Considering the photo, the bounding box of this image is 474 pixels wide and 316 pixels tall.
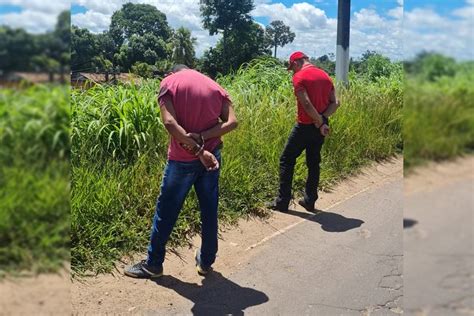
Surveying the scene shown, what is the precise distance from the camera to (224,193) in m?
4.29

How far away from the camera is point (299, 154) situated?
438cm

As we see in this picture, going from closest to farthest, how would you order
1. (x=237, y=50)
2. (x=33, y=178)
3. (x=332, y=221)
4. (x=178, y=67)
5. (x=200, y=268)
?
(x=33, y=178) → (x=178, y=67) → (x=200, y=268) → (x=332, y=221) → (x=237, y=50)

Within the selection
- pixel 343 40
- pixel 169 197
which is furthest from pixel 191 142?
pixel 343 40

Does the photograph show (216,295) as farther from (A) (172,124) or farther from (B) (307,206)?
(B) (307,206)

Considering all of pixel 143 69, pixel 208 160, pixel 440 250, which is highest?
pixel 143 69

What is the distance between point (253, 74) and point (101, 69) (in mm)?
3101

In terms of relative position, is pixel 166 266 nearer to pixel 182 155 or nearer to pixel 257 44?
pixel 182 155

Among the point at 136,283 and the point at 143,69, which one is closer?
the point at 136,283

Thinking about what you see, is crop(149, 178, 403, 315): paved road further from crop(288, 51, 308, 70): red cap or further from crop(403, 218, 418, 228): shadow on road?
crop(403, 218, 418, 228): shadow on road

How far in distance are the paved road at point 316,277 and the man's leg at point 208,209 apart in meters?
0.19

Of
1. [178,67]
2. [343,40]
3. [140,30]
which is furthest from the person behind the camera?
[343,40]

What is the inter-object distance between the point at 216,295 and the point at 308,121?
72.1 inches

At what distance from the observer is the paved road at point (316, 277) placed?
113 inches

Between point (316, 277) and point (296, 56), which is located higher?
point (296, 56)
